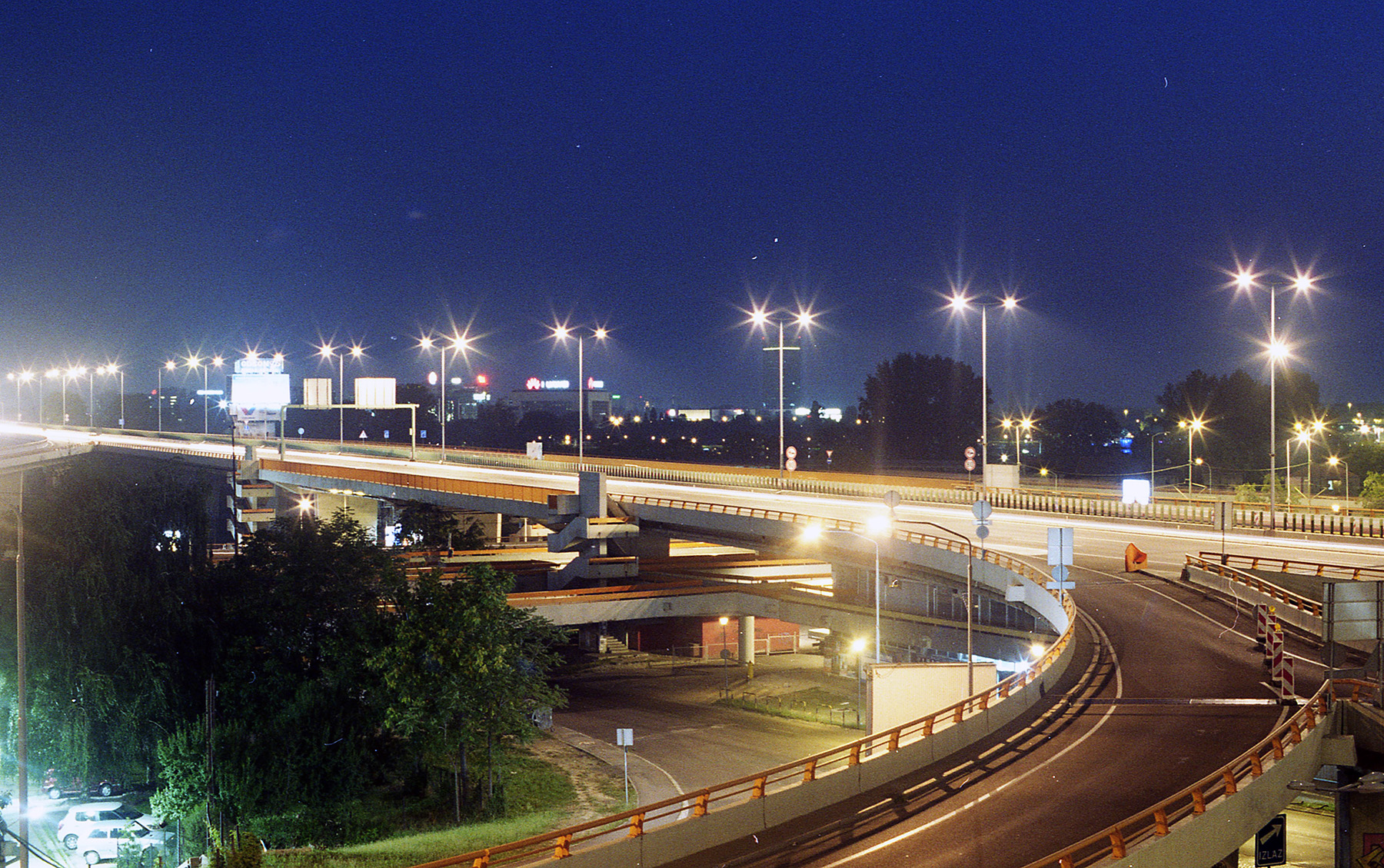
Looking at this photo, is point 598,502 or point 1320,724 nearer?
point 1320,724

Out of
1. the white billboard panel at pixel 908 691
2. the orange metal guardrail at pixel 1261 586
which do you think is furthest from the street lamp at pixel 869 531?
the white billboard panel at pixel 908 691

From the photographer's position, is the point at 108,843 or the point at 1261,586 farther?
the point at 1261,586

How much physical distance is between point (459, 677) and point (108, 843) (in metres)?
10.4

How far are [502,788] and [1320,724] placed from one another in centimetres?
2379

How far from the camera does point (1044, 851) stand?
1636 centimetres

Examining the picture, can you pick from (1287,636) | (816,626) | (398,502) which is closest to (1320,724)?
(1287,636)

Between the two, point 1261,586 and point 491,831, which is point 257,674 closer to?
point 491,831

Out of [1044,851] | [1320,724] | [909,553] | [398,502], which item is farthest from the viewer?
[398,502]

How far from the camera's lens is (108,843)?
3134 centimetres

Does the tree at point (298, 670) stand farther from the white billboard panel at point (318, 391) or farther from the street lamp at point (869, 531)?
the white billboard panel at point (318, 391)

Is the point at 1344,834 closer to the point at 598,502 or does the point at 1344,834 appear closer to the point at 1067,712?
the point at 1067,712

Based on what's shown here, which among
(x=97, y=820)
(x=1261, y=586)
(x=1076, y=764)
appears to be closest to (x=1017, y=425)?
(x=1261, y=586)

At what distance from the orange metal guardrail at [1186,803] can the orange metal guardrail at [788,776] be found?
14.7ft

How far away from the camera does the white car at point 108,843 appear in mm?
30812
